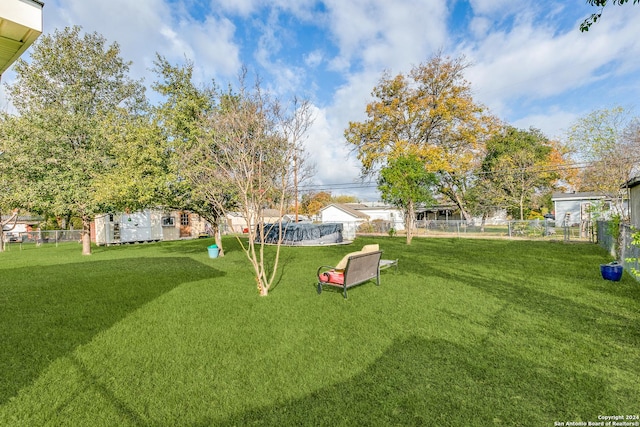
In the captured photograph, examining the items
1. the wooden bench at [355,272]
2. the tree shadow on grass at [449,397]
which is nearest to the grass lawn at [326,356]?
the tree shadow on grass at [449,397]

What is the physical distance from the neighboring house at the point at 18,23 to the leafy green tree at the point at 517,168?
113ft

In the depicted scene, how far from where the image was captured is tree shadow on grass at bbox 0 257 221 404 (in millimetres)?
3916

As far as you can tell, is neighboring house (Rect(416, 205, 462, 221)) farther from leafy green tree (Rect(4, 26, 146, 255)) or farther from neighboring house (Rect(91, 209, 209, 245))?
leafy green tree (Rect(4, 26, 146, 255))

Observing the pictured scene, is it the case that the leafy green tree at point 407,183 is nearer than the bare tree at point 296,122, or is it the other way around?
the bare tree at point 296,122

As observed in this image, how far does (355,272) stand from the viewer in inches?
263

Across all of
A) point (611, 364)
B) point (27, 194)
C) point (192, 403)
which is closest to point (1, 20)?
point (192, 403)

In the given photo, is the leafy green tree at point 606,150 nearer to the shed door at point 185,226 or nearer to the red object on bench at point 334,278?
the red object on bench at point 334,278

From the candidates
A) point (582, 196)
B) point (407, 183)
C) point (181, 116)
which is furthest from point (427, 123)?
point (181, 116)

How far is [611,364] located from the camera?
339 centimetres

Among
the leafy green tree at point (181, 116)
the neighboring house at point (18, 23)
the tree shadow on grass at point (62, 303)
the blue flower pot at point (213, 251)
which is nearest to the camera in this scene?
the neighboring house at point (18, 23)

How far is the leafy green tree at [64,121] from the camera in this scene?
15.7m

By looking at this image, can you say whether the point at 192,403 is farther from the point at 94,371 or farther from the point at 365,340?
the point at 365,340

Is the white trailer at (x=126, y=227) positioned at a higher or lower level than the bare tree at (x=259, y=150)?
lower

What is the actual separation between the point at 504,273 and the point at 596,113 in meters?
22.9
